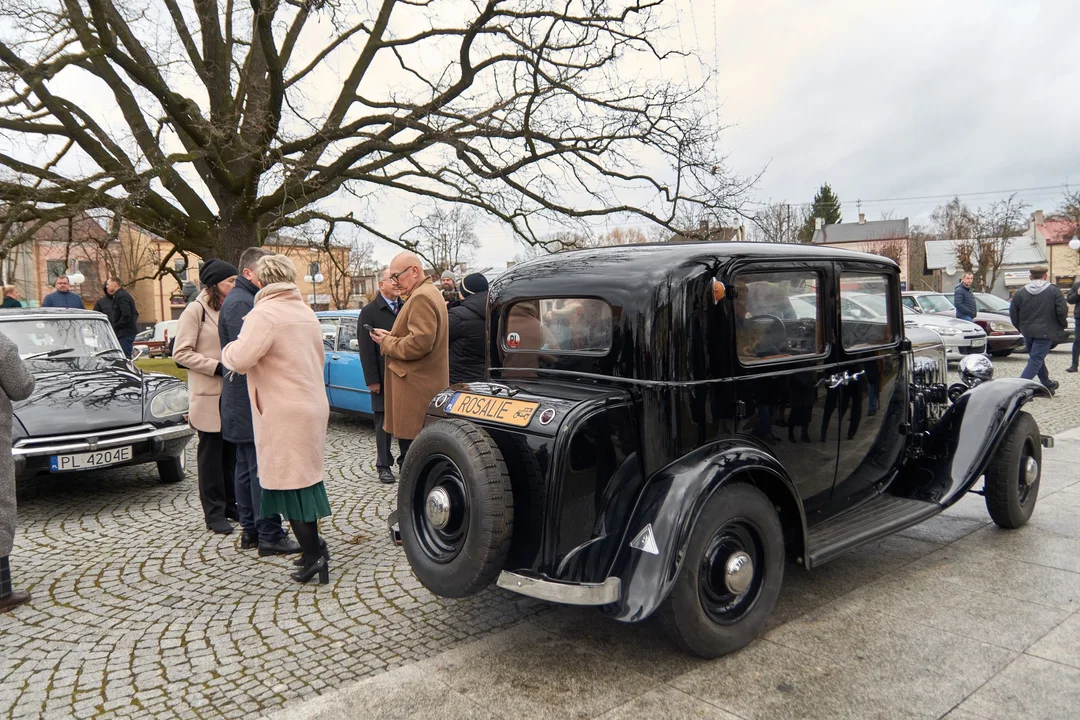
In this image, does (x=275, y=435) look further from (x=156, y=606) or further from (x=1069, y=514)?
(x=1069, y=514)

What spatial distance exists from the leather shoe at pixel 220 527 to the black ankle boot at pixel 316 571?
3.96ft

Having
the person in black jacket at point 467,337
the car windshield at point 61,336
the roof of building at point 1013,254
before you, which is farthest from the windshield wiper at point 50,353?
the roof of building at point 1013,254

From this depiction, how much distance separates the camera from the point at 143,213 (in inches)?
490

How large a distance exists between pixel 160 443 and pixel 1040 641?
5950mm

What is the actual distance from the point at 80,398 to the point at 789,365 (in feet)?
17.7

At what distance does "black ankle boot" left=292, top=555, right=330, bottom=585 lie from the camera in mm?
4031

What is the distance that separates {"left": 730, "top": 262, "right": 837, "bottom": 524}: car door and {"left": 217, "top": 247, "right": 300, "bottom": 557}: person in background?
2.94m

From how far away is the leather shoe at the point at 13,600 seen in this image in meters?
3.77

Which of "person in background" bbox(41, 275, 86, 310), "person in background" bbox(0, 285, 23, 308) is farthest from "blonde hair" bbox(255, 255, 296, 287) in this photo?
"person in background" bbox(0, 285, 23, 308)

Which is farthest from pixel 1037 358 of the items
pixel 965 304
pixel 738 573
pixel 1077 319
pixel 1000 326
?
pixel 738 573

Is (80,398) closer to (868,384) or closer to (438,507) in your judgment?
(438,507)

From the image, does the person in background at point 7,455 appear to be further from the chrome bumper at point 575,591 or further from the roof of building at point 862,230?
the roof of building at point 862,230

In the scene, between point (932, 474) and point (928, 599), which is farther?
point (932, 474)

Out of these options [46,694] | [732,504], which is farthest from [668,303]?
[46,694]
